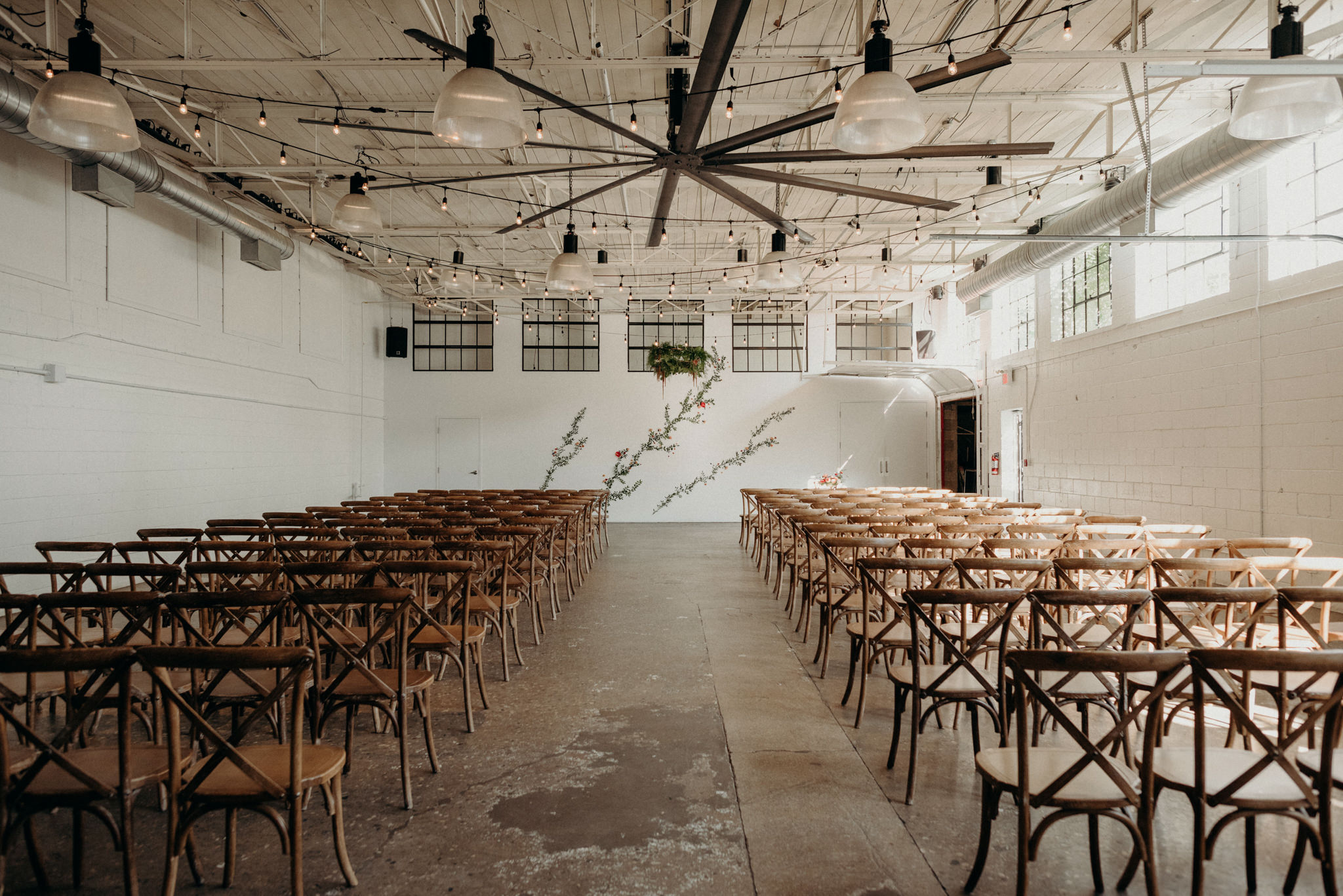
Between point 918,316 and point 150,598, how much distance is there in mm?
15105

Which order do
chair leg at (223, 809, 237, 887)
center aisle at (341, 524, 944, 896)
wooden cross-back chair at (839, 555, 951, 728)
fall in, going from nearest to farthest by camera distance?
chair leg at (223, 809, 237, 887)
center aisle at (341, 524, 944, 896)
wooden cross-back chair at (839, 555, 951, 728)

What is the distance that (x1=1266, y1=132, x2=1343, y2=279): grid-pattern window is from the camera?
5883 mm

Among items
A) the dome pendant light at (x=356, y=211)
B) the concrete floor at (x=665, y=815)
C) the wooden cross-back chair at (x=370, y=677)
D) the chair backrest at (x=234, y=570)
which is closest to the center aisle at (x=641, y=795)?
the concrete floor at (x=665, y=815)

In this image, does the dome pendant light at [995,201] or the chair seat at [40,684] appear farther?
the dome pendant light at [995,201]

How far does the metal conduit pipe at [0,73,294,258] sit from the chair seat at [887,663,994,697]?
6263 millimetres

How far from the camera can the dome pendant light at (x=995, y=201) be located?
742 cm

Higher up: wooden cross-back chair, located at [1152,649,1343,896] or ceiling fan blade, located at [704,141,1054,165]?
ceiling fan blade, located at [704,141,1054,165]

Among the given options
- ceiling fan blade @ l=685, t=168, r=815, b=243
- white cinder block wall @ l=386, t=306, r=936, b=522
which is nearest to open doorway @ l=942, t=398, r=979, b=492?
white cinder block wall @ l=386, t=306, r=936, b=522

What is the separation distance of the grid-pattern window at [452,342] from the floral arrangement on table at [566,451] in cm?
230

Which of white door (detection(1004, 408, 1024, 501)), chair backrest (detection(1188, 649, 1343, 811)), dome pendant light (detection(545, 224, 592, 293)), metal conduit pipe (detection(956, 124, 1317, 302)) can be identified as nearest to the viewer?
chair backrest (detection(1188, 649, 1343, 811))

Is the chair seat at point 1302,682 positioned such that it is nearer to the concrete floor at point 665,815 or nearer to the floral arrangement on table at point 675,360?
the concrete floor at point 665,815

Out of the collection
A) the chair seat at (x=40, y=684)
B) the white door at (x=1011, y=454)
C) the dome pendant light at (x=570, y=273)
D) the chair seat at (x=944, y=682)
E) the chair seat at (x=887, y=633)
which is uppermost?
the dome pendant light at (x=570, y=273)

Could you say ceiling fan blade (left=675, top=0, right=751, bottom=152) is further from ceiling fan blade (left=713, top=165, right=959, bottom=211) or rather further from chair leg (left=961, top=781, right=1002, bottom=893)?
chair leg (left=961, top=781, right=1002, bottom=893)

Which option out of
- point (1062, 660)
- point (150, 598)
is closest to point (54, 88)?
point (150, 598)
